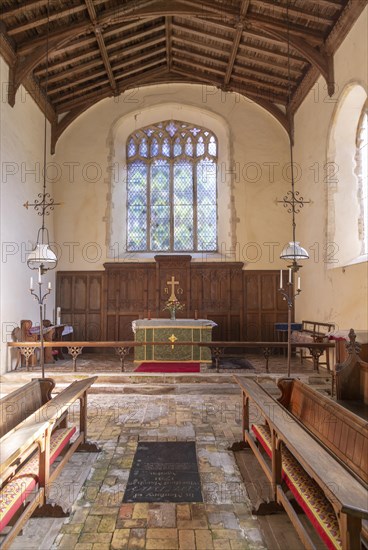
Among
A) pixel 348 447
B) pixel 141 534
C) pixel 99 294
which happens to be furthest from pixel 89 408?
pixel 99 294

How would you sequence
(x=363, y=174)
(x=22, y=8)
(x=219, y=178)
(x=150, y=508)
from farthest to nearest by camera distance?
(x=219, y=178) → (x=363, y=174) → (x=22, y=8) → (x=150, y=508)

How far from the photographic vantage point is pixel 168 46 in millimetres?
9492

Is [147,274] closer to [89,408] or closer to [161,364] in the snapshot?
[161,364]

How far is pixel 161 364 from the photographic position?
310 inches

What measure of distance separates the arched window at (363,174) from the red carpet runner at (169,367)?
3785mm

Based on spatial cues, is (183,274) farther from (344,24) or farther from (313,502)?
(313,502)

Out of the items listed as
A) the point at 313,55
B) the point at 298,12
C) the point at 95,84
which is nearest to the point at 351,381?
the point at 313,55

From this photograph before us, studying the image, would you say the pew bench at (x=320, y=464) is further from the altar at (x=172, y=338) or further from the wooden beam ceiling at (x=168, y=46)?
the wooden beam ceiling at (x=168, y=46)

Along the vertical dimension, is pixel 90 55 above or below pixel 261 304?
above

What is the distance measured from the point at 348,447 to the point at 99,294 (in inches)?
331

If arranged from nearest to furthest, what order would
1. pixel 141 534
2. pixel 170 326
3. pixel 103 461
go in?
pixel 141 534 → pixel 103 461 → pixel 170 326

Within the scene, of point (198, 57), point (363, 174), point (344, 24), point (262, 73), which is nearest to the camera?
point (344, 24)

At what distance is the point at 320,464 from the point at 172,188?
31.3 ft

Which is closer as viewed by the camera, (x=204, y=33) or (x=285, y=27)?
(x=285, y=27)
